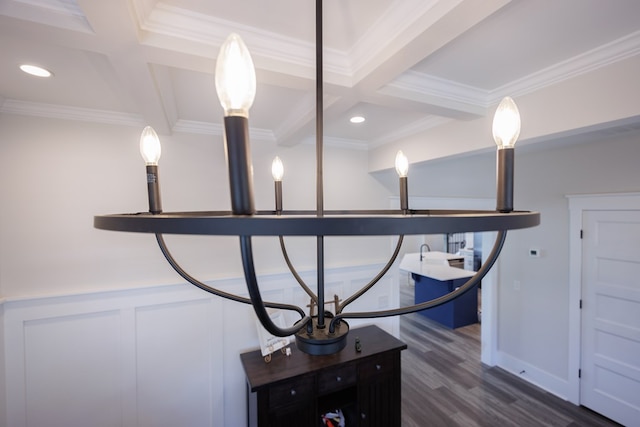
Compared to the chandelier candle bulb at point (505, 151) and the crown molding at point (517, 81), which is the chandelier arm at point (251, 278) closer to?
the chandelier candle bulb at point (505, 151)

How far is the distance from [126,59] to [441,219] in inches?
51.6

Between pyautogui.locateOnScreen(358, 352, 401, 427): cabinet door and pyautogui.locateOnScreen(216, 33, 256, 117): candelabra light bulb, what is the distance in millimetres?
2370

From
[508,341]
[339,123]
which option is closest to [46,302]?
[339,123]

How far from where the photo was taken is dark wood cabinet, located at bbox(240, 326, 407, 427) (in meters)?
1.91

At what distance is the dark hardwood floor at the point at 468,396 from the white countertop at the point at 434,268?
3.62 ft

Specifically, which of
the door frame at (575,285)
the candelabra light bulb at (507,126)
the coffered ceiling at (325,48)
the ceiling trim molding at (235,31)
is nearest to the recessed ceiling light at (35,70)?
the coffered ceiling at (325,48)

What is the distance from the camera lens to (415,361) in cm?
357

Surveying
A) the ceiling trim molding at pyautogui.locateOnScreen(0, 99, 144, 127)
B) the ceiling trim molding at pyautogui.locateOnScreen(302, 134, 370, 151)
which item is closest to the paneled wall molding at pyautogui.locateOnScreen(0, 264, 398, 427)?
the ceiling trim molding at pyautogui.locateOnScreen(0, 99, 144, 127)

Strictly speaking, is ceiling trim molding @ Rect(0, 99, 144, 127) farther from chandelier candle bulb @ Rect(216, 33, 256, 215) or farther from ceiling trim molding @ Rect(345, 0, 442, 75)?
chandelier candle bulb @ Rect(216, 33, 256, 215)

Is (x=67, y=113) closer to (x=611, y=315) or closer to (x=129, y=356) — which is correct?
(x=129, y=356)

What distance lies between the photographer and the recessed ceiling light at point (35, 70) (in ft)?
4.25

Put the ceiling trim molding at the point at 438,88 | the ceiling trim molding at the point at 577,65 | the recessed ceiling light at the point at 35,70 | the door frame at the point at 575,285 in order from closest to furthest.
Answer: the ceiling trim molding at the point at 577,65, the recessed ceiling light at the point at 35,70, the ceiling trim molding at the point at 438,88, the door frame at the point at 575,285

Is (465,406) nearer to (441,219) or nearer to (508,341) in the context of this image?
(508,341)

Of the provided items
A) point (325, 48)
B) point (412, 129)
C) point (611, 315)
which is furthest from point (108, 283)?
point (611, 315)
